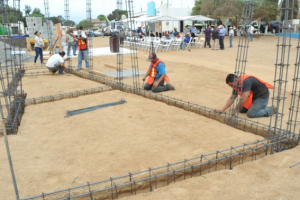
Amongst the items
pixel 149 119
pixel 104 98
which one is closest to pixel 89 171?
pixel 149 119

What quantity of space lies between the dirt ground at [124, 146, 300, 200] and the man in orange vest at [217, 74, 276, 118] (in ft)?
5.17

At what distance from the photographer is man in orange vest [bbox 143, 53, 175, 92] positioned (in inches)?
275

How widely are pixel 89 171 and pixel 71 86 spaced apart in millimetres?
5047

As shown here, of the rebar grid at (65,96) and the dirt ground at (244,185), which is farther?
the rebar grid at (65,96)

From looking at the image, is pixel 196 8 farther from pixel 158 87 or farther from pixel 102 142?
pixel 102 142

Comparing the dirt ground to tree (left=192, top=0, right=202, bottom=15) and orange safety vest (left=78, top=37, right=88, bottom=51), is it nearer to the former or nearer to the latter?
orange safety vest (left=78, top=37, right=88, bottom=51)

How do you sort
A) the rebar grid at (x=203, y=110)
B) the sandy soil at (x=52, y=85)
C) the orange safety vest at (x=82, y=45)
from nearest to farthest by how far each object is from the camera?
the rebar grid at (x=203, y=110), the sandy soil at (x=52, y=85), the orange safety vest at (x=82, y=45)

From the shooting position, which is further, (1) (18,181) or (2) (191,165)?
(2) (191,165)

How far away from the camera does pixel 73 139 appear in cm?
440

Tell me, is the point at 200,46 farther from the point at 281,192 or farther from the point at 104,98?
the point at 281,192

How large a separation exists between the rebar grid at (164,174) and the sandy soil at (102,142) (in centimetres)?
17

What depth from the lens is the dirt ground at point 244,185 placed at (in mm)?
2824

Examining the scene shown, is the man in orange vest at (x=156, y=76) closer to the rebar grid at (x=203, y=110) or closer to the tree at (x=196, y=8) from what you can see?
the rebar grid at (x=203, y=110)

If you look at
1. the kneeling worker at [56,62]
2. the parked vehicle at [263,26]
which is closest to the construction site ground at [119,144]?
the kneeling worker at [56,62]
